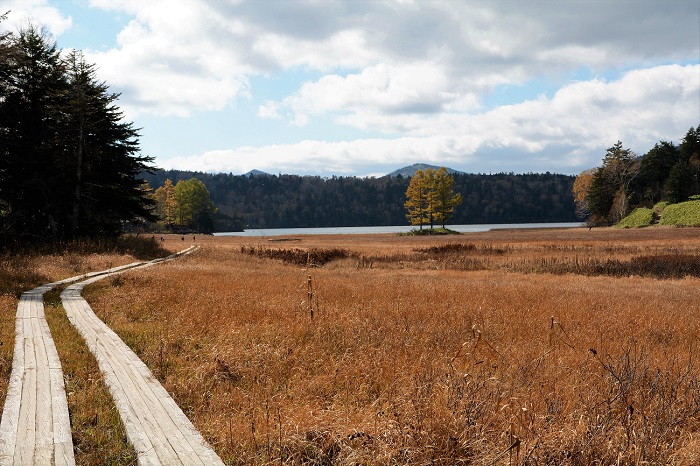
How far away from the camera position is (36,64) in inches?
1065

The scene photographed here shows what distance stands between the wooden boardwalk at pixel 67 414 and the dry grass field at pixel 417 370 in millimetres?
330

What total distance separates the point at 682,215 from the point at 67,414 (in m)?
76.2

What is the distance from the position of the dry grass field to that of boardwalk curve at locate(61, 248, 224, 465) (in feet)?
0.95

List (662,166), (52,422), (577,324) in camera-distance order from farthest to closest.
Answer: (662,166) < (577,324) < (52,422)

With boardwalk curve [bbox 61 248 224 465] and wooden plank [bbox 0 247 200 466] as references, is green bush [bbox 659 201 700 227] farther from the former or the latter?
wooden plank [bbox 0 247 200 466]

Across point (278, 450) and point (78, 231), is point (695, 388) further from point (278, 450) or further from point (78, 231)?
point (78, 231)

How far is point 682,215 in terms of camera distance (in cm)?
6259

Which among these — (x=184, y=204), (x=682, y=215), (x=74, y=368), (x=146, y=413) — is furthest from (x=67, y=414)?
(x=184, y=204)

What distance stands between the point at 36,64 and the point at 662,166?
91248 mm

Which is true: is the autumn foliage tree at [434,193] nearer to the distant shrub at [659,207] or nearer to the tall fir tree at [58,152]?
the distant shrub at [659,207]

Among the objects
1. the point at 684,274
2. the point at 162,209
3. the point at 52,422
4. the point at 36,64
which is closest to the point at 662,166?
the point at 684,274

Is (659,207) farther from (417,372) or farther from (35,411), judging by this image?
(35,411)

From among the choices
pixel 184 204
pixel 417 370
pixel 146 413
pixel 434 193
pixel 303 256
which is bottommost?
pixel 303 256

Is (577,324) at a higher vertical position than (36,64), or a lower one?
lower
